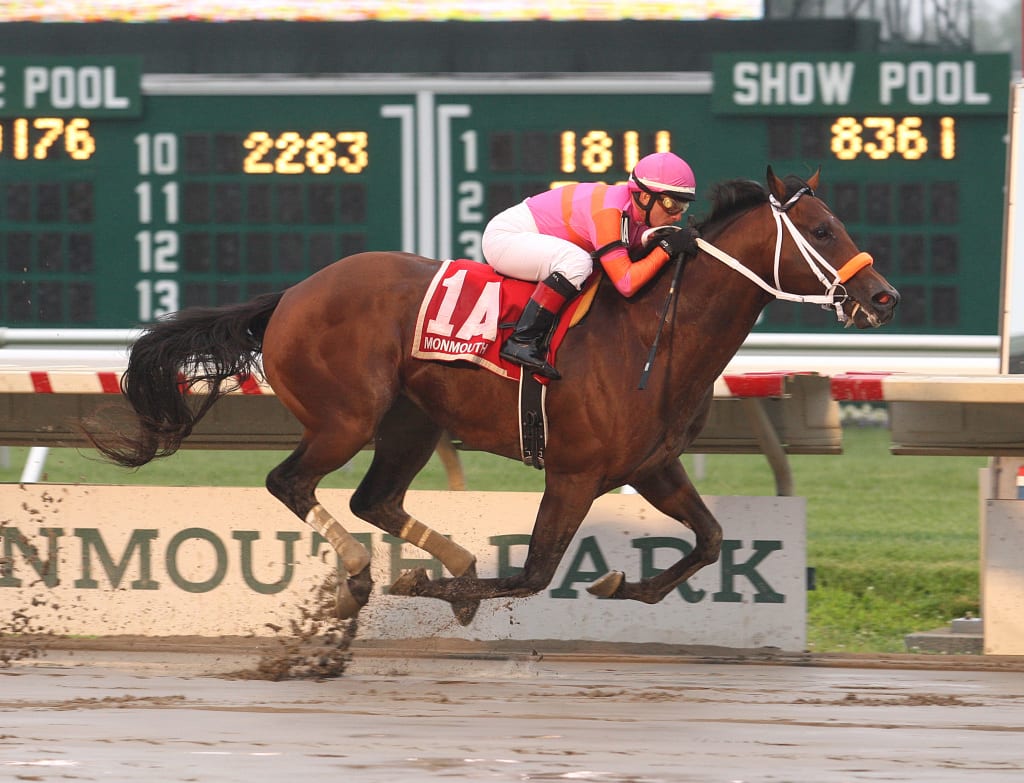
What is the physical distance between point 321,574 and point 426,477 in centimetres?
539

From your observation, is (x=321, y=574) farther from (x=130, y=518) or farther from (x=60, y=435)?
(x=60, y=435)

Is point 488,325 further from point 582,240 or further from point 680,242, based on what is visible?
point 680,242

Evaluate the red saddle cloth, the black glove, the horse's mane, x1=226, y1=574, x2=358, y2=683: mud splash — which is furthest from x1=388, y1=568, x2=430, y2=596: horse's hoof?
the horse's mane

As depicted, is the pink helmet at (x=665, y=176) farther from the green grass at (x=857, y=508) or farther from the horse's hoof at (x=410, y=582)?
the green grass at (x=857, y=508)

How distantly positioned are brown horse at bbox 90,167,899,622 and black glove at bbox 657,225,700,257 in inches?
1.4

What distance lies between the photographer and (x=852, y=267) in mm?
4586

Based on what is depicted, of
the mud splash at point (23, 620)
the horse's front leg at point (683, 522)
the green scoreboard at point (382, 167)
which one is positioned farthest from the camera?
the green scoreboard at point (382, 167)

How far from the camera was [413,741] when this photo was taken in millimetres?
3939

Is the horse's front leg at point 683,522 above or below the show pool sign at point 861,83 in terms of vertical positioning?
below

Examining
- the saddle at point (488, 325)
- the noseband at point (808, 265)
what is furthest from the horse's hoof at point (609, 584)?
the noseband at point (808, 265)

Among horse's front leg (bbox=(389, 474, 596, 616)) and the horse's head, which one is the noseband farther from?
horse's front leg (bbox=(389, 474, 596, 616))

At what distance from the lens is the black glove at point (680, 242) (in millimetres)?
4816

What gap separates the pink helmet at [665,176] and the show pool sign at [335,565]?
1253 millimetres

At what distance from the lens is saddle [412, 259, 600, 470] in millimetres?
4867
